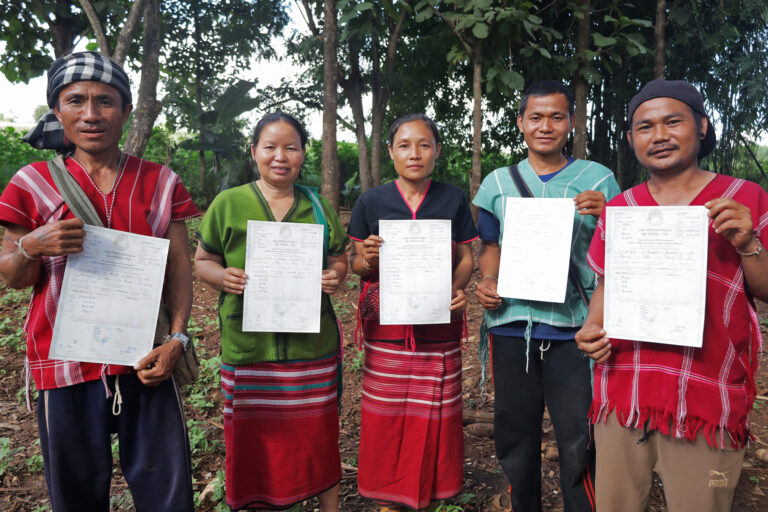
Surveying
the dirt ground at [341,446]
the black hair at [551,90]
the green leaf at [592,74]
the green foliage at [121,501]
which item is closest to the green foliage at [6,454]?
the dirt ground at [341,446]

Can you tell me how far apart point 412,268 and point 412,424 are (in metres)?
0.78

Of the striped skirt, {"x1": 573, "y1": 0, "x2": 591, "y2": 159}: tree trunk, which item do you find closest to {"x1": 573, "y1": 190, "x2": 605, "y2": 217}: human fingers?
the striped skirt

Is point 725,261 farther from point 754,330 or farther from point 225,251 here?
point 225,251

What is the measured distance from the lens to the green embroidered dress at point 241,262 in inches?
84.2

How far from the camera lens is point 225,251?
216cm

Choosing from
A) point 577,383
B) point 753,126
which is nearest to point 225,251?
point 577,383

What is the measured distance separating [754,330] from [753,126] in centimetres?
826

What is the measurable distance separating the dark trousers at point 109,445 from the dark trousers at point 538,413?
1333 mm

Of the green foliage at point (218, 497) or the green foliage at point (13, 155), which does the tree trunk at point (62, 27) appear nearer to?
the green foliage at point (13, 155)

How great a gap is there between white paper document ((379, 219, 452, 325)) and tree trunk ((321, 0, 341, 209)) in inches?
154

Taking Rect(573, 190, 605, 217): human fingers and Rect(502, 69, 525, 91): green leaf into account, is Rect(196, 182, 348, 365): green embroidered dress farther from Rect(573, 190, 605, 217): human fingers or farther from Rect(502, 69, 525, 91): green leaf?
Rect(502, 69, 525, 91): green leaf

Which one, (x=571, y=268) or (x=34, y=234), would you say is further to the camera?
(x=571, y=268)

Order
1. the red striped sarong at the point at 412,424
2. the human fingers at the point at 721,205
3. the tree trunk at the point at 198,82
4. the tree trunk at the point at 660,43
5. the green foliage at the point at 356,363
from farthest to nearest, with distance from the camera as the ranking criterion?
the tree trunk at the point at 198,82 → the tree trunk at the point at 660,43 → the green foliage at the point at 356,363 → the red striped sarong at the point at 412,424 → the human fingers at the point at 721,205

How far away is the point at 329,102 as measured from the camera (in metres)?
6.08
